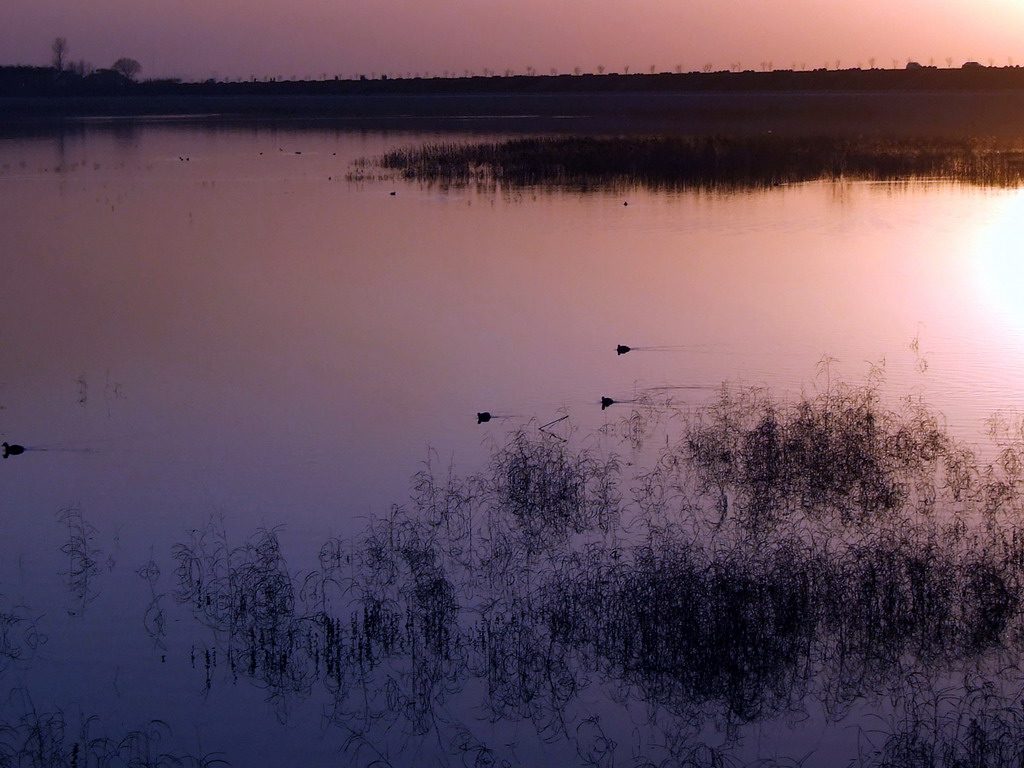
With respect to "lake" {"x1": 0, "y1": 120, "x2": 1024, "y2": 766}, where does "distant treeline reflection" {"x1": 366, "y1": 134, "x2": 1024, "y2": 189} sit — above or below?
above

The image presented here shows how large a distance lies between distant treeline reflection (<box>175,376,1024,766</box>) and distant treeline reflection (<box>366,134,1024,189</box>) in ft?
64.5

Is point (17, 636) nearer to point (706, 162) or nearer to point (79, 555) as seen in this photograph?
point (79, 555)

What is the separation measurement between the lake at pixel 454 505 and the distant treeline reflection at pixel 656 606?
0.02 m

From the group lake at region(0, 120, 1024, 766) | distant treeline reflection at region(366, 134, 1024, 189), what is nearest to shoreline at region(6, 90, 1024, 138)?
distant treeline reflection at region(366, 134, 1024, 189)

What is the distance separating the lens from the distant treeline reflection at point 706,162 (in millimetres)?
28328

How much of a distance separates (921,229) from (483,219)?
7867 mm

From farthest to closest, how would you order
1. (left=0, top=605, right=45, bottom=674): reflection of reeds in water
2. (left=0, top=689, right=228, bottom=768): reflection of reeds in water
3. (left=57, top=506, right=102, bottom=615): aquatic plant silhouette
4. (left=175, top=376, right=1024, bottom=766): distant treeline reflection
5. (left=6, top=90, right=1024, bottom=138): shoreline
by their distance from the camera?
(left=6, top=90, right=1024, bottom=138): shoreline
(left=57, top=506, right=102, bottom=615): aquatic plant silhouette
(left=0, top=605, right=45, bottom=674): reflection of reeds in water
(left=175, top=376, right=1024, bottom=766): distant treeline reflection
(left=0, top=689, right=228, bottom=768): reflection of reeds in water

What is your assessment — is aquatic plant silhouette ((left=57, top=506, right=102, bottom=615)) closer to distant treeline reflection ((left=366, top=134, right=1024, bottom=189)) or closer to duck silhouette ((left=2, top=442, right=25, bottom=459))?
duck silhouette ((left=2, top=442, right=25, bottom=459))

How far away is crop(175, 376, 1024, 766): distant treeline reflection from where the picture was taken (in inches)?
213

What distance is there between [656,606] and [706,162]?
2549 centimetres

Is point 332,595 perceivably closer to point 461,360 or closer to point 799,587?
point 799,587

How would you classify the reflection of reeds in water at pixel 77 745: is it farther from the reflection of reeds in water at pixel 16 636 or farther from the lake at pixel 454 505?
the reflection of reeds in water at pixel 16 636

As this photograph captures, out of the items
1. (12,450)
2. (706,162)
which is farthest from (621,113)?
(12,450)

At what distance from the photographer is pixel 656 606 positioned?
20.2 feet
